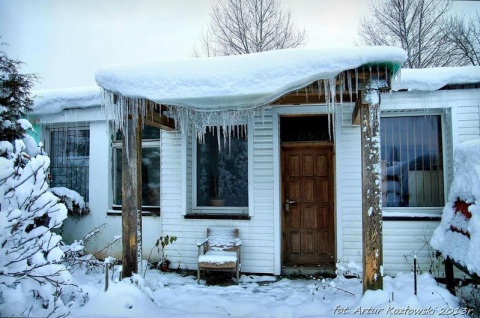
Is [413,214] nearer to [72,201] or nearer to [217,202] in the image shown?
[217,202]

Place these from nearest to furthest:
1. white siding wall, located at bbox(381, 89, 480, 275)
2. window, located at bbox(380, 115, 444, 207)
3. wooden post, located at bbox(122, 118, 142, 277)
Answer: wooden post, located at bbox(122, 118, 142, 277) → white siding wall, located at bbox(381, 89, 480, 275) → window, located at bbox(380, 115, 444, 207)

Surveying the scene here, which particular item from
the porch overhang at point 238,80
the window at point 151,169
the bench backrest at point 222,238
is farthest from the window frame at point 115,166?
the porch overhang at point 238,80

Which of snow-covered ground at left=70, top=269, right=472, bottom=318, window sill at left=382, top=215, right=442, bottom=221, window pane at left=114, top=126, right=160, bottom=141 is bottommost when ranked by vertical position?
snow-covered ground at left=70, top=269, right=472, bottom=318

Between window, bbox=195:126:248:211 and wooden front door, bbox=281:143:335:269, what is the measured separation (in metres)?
0.74

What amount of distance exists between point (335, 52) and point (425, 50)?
44.5 ft

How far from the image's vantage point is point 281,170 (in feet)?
20.2

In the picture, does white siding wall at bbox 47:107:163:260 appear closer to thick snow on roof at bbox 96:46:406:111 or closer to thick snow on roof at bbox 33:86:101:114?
thick snow on roof at bbox 33:86:101:114

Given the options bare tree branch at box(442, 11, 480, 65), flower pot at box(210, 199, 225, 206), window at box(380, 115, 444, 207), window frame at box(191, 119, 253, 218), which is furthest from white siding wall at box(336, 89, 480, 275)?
bare tree branch at box(442, 11, 480, 65)

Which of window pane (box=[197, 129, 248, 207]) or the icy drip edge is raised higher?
the icy drip edge

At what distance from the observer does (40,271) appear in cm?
278

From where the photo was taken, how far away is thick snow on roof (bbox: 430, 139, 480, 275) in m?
3.45

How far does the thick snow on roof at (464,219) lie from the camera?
3.45 m

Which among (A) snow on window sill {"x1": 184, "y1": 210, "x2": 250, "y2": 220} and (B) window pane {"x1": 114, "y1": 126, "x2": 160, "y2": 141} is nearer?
(A) snow on window sill {"x1": 184, "y1": 210, "x2": 250, "y2": 220}

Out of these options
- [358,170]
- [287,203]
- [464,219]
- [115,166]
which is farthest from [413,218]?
[115,166]
